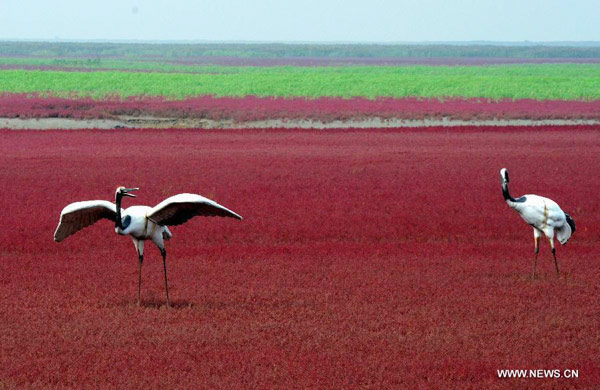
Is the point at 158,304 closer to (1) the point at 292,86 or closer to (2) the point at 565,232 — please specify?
(2) the point at 565,232

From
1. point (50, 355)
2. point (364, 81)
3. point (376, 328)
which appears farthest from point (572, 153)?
point (364, 81)

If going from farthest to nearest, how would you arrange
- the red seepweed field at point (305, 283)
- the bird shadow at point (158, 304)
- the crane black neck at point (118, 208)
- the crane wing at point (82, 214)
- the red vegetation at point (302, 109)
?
the red vegetation at point (302, 109)
the bird shadow at point (158, 304)
the crane wing at point (82, 214)
the crane black neck at point (118, 208)
the red seepweed field at point (305, 283)

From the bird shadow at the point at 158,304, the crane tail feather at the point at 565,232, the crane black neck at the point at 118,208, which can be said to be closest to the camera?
the crane black neck at the point at 118,208

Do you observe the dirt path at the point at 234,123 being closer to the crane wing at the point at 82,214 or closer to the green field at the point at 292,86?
the green field at the point at 292,86

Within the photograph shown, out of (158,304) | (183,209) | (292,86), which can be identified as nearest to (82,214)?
(183,209)

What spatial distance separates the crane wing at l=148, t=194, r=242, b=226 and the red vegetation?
122ft

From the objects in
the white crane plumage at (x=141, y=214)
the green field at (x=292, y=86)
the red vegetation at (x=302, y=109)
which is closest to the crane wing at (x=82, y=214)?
the white crane plumage at (x=141, y=214)

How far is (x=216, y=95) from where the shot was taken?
68.2m

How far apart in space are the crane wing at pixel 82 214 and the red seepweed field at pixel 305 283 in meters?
1.00

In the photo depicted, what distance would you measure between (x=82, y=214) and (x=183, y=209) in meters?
1.31

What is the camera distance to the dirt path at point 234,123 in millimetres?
45594

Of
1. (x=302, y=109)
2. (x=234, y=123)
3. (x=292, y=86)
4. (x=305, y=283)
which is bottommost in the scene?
(x=292, y=86)

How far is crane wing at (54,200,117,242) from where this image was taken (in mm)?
11625

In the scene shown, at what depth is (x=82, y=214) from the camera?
11.9 metres
